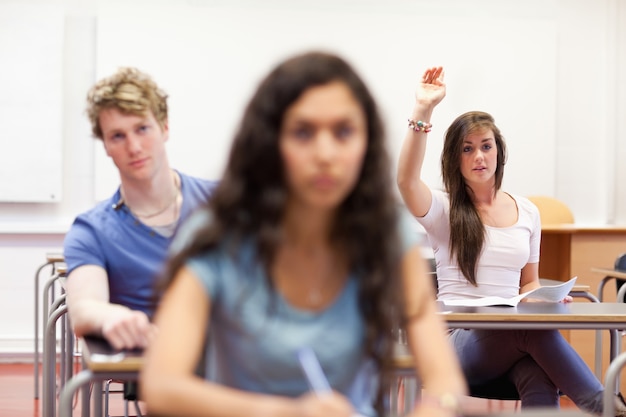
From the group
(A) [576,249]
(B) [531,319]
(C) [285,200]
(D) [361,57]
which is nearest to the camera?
(C) [285,200]

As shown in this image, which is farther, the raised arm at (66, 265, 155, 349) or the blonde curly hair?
the blonde curly hair

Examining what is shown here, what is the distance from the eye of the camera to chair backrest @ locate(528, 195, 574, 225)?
510cm

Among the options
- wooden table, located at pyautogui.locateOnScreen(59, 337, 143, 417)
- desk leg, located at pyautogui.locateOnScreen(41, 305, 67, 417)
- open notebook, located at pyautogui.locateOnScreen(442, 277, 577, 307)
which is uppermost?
open notebook, located at pyautogui.locateOnScreen(442, 277, 577, 307)

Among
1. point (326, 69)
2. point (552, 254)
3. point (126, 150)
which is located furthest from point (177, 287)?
point (552, 254)

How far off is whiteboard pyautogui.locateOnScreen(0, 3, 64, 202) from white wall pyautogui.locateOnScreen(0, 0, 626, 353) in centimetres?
8

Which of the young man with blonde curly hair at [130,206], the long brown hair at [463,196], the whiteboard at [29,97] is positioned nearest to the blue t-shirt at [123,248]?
the young man with blonde curly hair at [130,206]

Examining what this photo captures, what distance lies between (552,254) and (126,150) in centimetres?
316

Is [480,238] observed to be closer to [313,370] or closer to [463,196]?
[463,196]

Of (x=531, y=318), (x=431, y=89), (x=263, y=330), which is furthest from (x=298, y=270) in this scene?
(x=431, y=89)

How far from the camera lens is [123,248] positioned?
6.60 feet

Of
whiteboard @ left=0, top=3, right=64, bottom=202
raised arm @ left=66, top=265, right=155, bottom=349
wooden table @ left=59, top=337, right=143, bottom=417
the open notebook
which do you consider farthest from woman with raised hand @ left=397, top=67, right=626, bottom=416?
whiteboard @ left=0, top=3, right=64, bottom=202

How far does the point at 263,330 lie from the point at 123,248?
87 centimetres

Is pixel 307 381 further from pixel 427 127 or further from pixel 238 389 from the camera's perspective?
pixel 427 127

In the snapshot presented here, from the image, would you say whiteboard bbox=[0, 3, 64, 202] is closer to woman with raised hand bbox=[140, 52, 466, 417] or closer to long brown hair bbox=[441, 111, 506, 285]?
long brown hair bbox=[441, 111, 506, 285]
